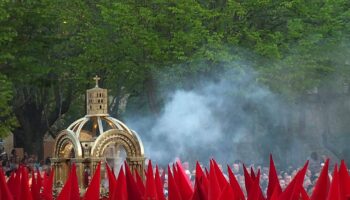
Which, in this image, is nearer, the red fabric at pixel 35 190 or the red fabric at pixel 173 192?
the red fabric at pixel 173 192

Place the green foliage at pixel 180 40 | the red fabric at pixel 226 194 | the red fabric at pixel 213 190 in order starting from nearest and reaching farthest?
the red fabric at pixel 226 194, the red fabric at pixel 213 190, the green foliage at pixel 180 40

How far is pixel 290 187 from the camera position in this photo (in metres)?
2.68

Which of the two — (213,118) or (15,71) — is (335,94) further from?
(15,71)

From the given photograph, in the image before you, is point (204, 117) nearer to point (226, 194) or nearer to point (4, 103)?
point (4, 103)

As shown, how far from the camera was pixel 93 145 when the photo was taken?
31.3 feet

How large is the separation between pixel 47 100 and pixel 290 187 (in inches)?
1319

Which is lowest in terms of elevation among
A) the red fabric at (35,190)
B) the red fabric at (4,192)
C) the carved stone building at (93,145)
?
the red fabric at (4,192)

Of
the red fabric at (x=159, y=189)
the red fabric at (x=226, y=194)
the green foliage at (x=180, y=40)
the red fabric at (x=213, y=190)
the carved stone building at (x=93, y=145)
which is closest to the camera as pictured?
the red fabric at (x=226, y=194)

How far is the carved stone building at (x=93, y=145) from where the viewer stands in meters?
9.45

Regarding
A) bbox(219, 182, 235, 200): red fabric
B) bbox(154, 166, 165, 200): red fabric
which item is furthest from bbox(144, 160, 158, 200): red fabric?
bbox(219, 182, 235, 200): red fabric

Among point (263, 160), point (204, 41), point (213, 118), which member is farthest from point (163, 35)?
point (263, 160)

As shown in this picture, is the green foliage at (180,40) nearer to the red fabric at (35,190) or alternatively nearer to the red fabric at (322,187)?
the red fabric at (35,190)

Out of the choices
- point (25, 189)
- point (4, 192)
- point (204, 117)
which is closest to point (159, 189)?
point (25, 189)

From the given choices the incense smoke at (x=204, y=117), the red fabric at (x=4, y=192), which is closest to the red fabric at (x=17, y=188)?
the red fabric at (x=4, y=192)
